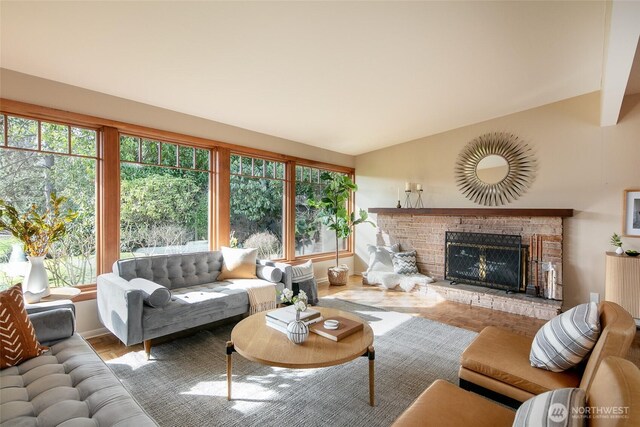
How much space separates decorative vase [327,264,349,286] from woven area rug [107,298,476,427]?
2277mm

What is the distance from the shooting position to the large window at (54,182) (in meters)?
2.89

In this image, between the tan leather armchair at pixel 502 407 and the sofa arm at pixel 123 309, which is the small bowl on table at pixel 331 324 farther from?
the sofa arm at pixel 123 309

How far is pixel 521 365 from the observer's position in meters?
1.91

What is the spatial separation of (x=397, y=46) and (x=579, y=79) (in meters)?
2.56

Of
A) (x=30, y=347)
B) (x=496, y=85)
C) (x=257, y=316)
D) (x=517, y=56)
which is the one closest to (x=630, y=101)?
(x=496, y=85)

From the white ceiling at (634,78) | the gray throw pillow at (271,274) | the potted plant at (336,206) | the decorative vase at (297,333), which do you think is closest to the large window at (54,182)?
the gray throw pillow at (271,274)

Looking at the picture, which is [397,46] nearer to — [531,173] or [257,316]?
[257,316]

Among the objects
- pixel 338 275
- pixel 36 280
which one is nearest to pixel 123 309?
pixel 36 280

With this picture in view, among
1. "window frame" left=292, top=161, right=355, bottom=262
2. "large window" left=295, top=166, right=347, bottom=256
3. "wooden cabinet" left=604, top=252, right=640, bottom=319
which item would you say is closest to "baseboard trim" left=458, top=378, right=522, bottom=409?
"wooden cabinet" left=604, top=252, right=640, bottom=319

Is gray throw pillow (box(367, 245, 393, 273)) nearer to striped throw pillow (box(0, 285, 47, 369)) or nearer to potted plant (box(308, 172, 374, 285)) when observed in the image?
potted plant (box(308, 172, 374, 285))

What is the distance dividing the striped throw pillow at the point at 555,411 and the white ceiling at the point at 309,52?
247 cm

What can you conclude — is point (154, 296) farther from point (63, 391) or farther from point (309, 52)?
point (309, 52)

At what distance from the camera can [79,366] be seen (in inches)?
69.6

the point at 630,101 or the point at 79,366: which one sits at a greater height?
the point at 630,101
